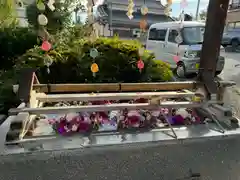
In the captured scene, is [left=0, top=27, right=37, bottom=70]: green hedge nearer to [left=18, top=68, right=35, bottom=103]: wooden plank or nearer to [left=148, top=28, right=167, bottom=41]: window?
[left=18, top=68, right=35, bottom=103]: wooden plank

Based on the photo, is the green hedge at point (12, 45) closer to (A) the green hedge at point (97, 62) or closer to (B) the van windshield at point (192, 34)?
(A) the green hedge at point (97, 62)

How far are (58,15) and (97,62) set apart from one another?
8.03 ft

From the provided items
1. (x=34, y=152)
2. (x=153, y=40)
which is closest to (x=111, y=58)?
(x=34, y=152)

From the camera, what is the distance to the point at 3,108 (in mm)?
2363

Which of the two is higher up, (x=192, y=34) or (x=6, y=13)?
(x=6, y=13)

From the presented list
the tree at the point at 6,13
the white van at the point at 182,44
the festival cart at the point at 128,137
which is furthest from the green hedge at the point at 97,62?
the tree at the point at 6,13

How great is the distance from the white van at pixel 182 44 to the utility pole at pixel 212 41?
3.69 meters

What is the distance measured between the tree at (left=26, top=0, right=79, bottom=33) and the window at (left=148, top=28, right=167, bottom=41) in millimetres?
3732

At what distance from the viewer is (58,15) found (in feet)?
14.7

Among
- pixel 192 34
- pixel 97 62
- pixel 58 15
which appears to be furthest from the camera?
pixel 192 34

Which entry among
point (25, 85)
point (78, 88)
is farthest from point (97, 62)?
point (25, 85)

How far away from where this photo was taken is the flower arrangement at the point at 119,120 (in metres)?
A: 1.29

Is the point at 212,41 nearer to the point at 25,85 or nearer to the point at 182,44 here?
the point at 25,85

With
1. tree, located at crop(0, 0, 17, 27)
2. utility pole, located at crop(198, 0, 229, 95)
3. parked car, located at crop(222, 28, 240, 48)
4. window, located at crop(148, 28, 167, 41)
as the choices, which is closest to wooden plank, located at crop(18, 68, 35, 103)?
utility pole, located at crop(198, 0, 229, 95)
